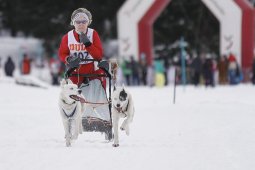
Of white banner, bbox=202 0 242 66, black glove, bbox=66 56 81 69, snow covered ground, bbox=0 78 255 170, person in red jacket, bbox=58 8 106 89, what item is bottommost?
snow covered ground, bbox=0 78 255 170

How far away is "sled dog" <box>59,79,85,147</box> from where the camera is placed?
6902mm

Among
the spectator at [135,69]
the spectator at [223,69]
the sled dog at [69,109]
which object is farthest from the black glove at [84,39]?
the spectator at [135,69]

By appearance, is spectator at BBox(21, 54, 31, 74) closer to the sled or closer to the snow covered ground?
the snow covered ground

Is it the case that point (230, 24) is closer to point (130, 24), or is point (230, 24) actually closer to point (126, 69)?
point (130, 24)

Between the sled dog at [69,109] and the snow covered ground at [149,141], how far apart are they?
0.17 metres

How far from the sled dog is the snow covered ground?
17 cm

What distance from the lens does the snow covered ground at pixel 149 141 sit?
5914 millimetres

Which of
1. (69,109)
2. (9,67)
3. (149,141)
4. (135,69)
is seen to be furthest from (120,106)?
(9,67)

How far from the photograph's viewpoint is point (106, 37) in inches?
1489

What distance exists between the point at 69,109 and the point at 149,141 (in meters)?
1.23

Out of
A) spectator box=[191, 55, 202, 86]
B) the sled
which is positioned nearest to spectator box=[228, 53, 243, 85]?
spectator box=[191, 55, 202, 86]

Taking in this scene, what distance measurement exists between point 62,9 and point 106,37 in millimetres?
3545

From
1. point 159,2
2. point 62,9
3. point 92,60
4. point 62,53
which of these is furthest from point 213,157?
point 62,9

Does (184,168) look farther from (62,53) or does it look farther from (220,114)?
(220,114)
